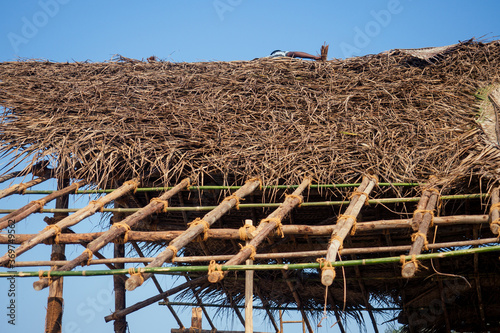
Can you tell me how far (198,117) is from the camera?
6484 millimetres

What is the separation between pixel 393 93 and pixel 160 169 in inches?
124

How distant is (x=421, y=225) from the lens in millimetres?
4148

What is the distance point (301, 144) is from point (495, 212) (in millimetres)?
2267

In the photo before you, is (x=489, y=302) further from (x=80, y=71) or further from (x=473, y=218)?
(x=80, y=71)

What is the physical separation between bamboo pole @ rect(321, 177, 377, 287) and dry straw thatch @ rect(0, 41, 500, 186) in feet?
1.03

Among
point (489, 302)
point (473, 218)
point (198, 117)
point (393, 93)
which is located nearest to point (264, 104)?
point (198, 117)

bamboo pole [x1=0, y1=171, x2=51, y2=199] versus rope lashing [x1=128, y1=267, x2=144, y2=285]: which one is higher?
bamboo pole [x1=0, y1=171, x2=51, y2=199]

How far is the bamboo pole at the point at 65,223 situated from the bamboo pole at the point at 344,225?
2241 millimetres

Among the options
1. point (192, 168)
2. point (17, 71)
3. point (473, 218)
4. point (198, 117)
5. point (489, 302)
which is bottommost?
point (489, 302)

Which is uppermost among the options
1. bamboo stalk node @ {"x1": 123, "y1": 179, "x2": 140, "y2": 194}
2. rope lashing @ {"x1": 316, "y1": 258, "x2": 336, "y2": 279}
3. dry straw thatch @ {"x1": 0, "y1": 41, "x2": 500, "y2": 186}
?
dry straw thatch @ {"x1": 0, "y1": 41, "x2": 500, "y2": 186}

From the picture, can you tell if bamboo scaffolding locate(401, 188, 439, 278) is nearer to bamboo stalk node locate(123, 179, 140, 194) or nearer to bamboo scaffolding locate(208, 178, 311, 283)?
bamboo scaffolding locate(208, 178, 311, 283)

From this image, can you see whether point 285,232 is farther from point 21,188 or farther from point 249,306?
point 21,188

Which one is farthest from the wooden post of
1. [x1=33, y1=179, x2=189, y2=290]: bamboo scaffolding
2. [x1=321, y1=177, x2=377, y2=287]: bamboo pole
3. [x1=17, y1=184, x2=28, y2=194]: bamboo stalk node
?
[x1=321, y1=177, x2=377, y2=287]: bamboo pole

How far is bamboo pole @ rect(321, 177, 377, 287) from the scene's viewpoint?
3.70 metres
